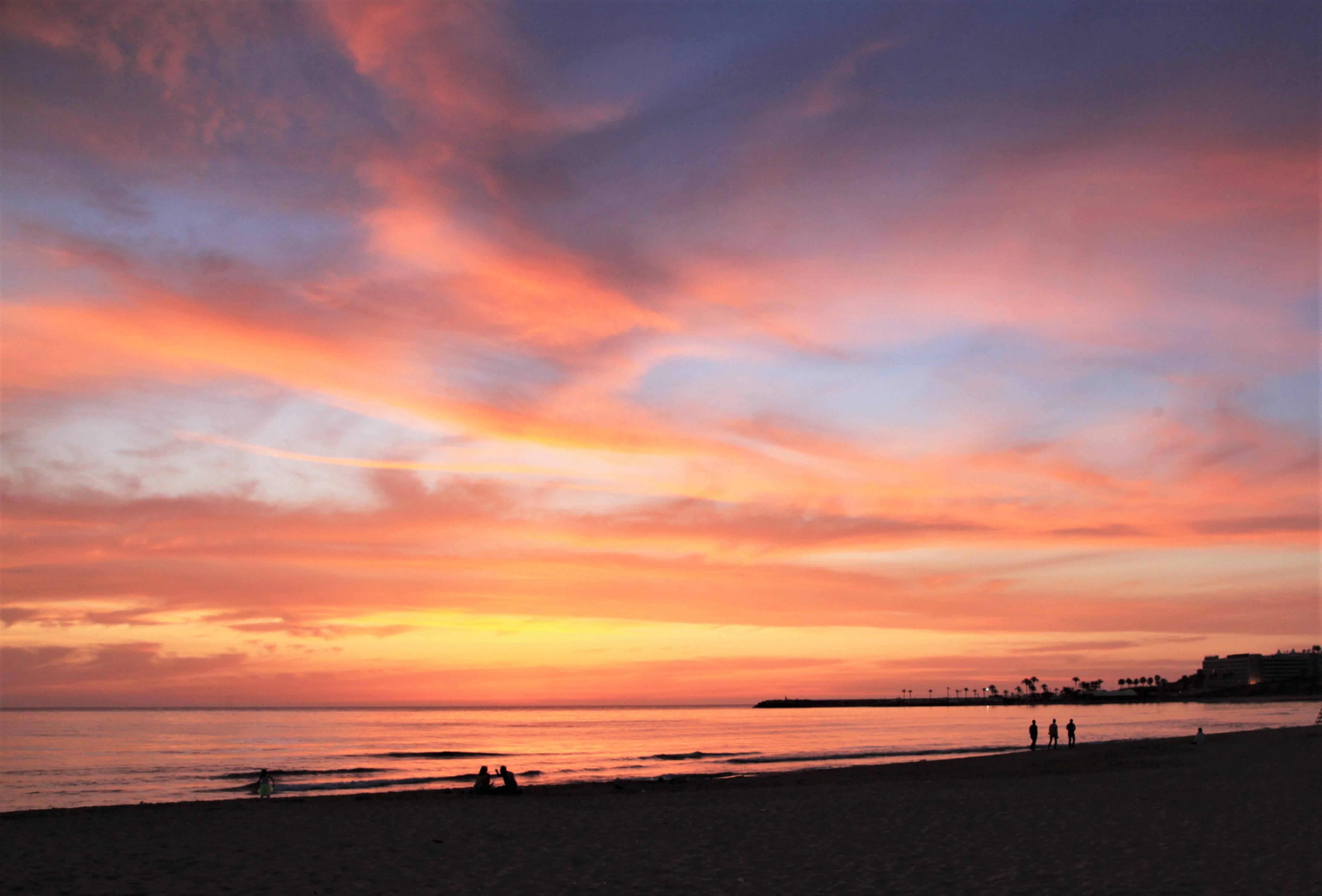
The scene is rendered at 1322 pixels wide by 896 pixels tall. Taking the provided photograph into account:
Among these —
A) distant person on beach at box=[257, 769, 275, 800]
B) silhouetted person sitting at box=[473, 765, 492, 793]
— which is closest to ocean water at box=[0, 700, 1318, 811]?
distant person on beach at box=[257, 769, 275, 800]

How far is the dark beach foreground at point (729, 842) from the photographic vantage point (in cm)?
1451

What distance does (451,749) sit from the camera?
83.0 metres

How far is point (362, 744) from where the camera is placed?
91.6 meters

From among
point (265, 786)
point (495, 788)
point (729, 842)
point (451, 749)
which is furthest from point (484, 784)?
point (451, 749)

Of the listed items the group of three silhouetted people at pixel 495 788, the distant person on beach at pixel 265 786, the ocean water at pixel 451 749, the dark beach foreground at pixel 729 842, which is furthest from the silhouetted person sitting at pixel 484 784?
the ocean water at pixel 451 749

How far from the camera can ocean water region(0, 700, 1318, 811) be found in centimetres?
4762

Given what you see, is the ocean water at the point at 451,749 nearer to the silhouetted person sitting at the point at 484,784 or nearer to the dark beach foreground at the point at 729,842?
the silhouetted person sitting at the point at 484,784

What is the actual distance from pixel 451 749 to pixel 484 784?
5504 centimetres

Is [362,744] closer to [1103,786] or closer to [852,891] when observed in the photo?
[1103,786]

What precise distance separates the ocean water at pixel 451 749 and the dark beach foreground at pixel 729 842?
1724 centimetres

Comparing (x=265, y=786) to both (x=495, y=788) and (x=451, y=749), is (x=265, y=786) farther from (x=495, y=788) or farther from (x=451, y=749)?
(x=451, y=749)

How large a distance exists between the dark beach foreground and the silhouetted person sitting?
1.17 m

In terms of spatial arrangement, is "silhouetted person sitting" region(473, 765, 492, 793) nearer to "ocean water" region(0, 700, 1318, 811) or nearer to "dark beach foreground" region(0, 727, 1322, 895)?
"dark beach foreground" region(0, 727, 1322, 895)

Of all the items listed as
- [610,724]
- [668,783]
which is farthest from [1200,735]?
[610,724]
